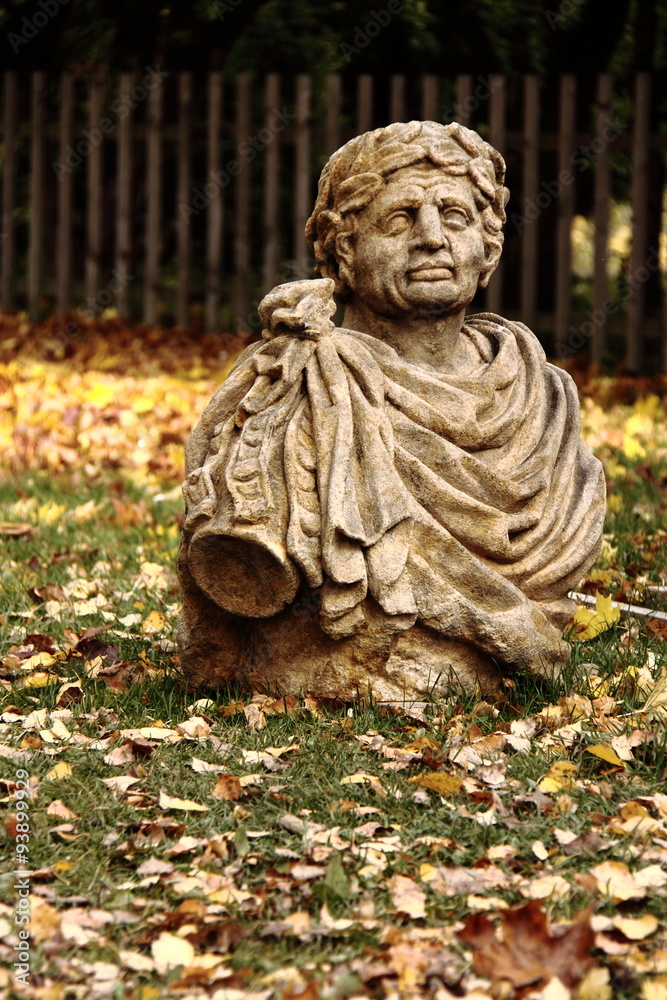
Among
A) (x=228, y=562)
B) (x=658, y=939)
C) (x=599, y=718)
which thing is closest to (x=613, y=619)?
(x=599, y=718)

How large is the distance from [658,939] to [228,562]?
1657 mm

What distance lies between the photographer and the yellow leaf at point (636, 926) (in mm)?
2822

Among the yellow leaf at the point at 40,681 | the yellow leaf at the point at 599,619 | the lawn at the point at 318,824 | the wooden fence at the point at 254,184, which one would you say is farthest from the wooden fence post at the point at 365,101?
the yellow leaf at the point at 40,681

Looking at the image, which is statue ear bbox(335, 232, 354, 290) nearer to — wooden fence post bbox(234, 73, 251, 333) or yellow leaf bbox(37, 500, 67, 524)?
yellow leaf bbox(37, 500, 67, 524)

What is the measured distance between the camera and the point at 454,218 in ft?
14.0

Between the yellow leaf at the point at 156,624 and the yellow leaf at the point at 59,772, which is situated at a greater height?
the yellow leaf at the point at 59,772

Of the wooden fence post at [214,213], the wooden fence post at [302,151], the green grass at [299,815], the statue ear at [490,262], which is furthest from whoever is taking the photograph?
the wooden fence post at [214,213]

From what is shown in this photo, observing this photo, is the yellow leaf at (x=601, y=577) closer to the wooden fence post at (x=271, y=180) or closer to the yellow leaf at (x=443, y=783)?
the yellow leaf at (x=443, y=783)

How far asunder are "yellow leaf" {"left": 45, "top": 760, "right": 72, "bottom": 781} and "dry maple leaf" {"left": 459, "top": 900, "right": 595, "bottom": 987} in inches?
52.9

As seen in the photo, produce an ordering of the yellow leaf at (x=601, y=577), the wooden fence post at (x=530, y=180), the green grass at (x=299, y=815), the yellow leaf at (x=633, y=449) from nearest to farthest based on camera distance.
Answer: the green grass at (x=299, y=815) → the yellow leaf at (x=601, y=577) → the yellow leaf at (x=633, y=449) → the wooden fence post at (x=530, y=180)

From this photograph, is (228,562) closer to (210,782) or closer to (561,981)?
(210,782)

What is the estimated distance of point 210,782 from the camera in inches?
141

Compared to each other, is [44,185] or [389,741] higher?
[44,185]

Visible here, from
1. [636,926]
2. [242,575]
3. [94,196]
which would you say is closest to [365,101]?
[94,196]
